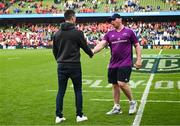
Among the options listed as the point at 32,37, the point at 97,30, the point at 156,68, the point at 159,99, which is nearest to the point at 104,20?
the point at 97,30

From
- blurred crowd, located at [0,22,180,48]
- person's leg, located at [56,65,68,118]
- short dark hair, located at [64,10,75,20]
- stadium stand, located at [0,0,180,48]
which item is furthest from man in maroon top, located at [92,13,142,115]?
stadium stand, located at [0,0,180,48]

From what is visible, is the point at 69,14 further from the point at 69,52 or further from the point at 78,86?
the point at 78,86

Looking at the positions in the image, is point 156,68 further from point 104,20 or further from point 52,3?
point 52,3

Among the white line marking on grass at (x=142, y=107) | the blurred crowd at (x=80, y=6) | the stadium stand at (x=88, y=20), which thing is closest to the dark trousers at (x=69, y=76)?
the white line marking on grass at (x=142, y=107)

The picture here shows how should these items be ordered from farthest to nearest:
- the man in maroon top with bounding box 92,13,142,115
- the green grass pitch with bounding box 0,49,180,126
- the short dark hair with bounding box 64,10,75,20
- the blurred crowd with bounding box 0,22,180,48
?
1. the blurred crowd with bounding box 0,22,180,48
2. the man in maroon top with bounding box 92,13,142,115
3. the green grass pitch with bounding box 0,49,180,126
4. the short dark hair with bounding box 64,10,75,20

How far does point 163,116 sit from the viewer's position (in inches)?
376

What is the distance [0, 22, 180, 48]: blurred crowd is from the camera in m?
46.9

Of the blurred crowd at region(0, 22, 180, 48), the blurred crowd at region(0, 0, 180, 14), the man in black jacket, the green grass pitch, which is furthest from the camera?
the blurred crowd at region(0, 0, 180, 14)

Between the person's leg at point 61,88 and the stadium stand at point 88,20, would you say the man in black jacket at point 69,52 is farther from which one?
the stadium stand at point 88,20

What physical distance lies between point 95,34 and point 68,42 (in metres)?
41.5

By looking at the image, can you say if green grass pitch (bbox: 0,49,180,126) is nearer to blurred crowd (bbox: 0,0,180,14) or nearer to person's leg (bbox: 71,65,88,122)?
person's leg (bbox: 71,65,88,122)

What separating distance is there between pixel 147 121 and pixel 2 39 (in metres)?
43.6

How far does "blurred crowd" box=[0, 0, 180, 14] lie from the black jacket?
143 ft

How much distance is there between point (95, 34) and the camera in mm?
50344
